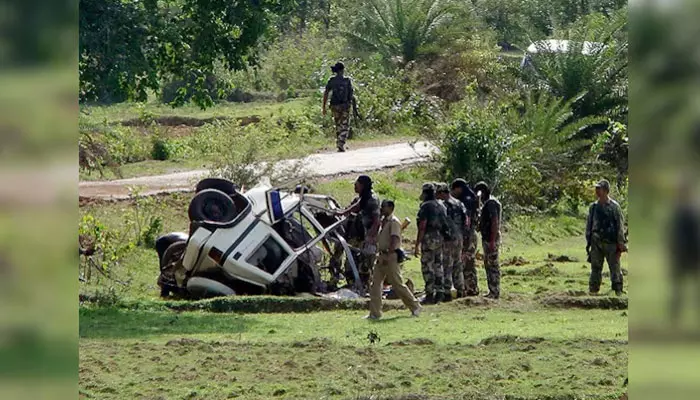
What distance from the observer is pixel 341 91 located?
26953 mm

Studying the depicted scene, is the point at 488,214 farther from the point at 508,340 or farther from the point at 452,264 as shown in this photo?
the point at 508,340

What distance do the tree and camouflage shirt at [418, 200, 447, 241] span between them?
3293mm

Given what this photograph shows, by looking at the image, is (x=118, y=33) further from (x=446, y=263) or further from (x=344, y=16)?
(x=344, y=16)

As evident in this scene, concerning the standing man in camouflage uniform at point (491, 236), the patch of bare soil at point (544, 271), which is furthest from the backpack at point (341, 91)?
the standing man in camouflage uniform at point (491, 236)

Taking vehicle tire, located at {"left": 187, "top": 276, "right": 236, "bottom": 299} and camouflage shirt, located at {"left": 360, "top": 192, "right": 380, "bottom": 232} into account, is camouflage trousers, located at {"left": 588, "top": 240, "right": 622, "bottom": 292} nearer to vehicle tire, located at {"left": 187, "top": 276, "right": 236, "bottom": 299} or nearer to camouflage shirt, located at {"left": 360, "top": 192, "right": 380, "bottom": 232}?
camouflage shirt, located at {"left": 360, "top": 192, "right": 380, "bottom": 232}

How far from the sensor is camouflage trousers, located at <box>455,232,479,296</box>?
57.9 ft

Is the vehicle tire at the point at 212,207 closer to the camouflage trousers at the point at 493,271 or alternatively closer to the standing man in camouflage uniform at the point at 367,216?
the standing man in camouflage uniform at the point at 367,216

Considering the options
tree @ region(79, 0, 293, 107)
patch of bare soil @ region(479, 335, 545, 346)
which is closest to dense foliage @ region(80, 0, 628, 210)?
tree @ region(79, 0, 293, 107)

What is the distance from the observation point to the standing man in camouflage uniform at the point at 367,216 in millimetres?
16797

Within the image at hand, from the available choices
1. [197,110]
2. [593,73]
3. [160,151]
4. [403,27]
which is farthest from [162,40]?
[403,27]
